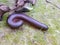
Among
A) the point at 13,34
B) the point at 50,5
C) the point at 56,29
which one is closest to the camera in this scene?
the point at 13,34

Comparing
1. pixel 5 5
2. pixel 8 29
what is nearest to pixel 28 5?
pixel 5 5

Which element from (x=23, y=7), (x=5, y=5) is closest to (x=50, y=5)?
(x=23, y=7)

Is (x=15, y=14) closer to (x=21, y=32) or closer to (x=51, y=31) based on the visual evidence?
(x=21, y=32)

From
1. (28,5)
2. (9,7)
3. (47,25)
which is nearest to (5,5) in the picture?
(9,7)

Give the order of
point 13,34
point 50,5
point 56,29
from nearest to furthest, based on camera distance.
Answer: point 13,34 → point 56,29 → point 50,5

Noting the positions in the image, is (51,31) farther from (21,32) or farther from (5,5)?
(5,5)

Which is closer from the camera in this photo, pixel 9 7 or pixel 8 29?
pixel 8 29

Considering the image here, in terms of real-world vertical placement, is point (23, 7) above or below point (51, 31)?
above

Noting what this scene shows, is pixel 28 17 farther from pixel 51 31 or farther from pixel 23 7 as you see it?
pixel 51 31
